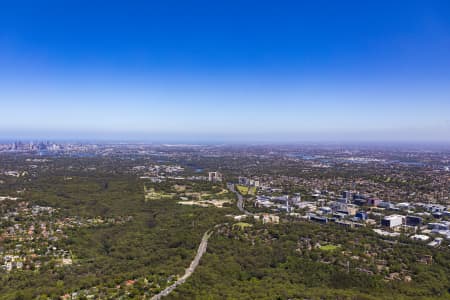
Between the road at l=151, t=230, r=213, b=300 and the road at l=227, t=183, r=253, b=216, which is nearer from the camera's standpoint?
the road at l=151, t=230, r=213, b=300

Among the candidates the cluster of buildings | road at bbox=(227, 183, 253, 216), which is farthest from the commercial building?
the cluster of buildings

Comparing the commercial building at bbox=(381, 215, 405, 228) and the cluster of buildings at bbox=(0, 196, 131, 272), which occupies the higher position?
the commercial building at bbox=(381, 215, 405, 228)

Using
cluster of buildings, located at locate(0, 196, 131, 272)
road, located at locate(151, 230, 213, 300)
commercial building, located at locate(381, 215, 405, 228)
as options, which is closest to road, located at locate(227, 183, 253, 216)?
road, located at locate(151, 230, 213, 300)

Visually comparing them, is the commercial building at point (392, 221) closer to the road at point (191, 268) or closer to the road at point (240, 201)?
the road at point (240, 201)

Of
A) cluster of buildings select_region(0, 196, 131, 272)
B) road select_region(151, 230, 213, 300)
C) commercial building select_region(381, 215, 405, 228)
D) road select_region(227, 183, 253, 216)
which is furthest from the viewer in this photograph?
road select_region(227, 183, 253, 216)

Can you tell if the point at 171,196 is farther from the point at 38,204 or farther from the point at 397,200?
the point at 397,200

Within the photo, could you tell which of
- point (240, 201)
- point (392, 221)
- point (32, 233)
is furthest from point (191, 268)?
point (240, 201)

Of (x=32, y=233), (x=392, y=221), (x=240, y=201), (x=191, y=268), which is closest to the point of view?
(x=191, y=268)

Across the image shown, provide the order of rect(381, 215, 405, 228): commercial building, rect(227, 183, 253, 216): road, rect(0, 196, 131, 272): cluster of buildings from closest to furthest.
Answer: rect(0, 196, 131, 272): cluster of buildings → rect(381, 215, 405, 228): commercial building → rect(227, 183, 253, 216): road

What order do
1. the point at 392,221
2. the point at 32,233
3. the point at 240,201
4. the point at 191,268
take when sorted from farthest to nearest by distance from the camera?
the point at 240,201 < the point at 392,221 < the point at 32,233 < the point at 191,268

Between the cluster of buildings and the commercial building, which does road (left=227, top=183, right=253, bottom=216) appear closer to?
the cluster of buildings

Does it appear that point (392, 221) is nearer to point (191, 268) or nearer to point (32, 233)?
point (191, 268)
